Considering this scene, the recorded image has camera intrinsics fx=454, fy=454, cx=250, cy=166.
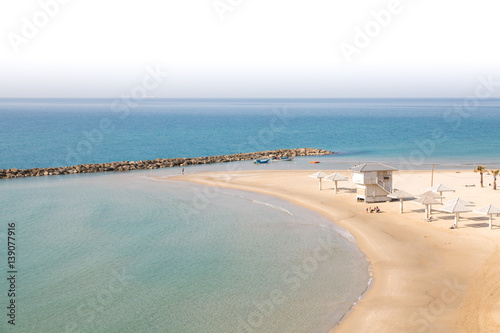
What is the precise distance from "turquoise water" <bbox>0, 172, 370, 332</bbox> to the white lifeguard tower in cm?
493

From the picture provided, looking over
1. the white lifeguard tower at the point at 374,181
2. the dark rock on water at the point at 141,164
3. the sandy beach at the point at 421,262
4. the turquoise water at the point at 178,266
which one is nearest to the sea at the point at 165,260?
the turquoise water at the point at 178,266

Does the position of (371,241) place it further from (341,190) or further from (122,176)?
(122,176)

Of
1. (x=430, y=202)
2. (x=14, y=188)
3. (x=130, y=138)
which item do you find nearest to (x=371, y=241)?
(x=430, y=202)

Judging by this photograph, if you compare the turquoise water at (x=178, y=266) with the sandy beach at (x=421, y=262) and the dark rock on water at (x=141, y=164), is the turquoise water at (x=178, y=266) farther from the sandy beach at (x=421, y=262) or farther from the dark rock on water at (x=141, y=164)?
the dark rock on water at (x=141, y=164)

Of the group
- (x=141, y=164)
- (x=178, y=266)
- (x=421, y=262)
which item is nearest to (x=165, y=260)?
(x=178, y=266)

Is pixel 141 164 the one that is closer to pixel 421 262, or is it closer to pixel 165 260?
pixel 165 260

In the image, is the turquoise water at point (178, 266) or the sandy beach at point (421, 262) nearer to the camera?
the sandy beach at point (421, 262)

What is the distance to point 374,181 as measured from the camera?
36719mm

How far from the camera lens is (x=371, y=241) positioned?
90.9 ft

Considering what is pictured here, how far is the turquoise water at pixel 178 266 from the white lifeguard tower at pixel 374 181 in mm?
4925

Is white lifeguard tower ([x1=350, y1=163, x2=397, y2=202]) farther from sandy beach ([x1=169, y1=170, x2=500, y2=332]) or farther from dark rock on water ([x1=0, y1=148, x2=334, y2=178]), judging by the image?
dark rock on water ([x1=0, y1=148, x2=334, y2=178])

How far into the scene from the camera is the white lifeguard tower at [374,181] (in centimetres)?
3656

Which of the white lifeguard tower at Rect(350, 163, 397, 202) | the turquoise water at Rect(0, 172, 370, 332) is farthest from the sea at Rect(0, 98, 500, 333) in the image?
the white lifeguard tower at Rect(350, 163, 397, 202)

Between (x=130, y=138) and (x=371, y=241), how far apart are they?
84.9m
